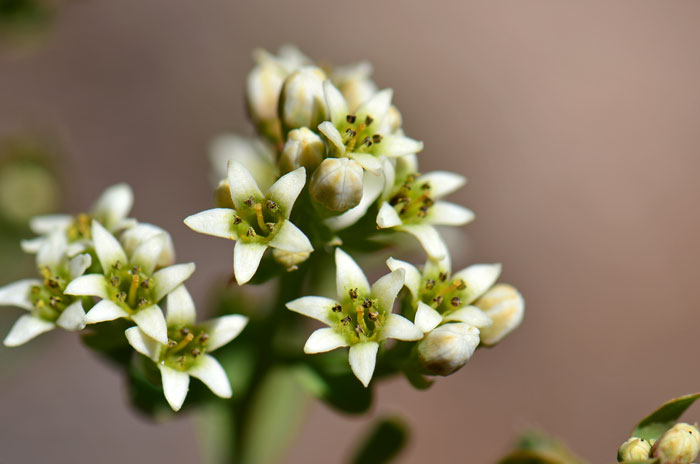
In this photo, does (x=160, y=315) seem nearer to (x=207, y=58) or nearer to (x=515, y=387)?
(x=515, y=387)

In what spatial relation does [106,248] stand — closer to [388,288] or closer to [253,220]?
[253,220]

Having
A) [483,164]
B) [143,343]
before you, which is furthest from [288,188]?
[483,164]

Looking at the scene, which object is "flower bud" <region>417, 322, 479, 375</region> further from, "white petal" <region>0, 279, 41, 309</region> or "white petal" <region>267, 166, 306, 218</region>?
"white petal" <region>0, 279, 41, 309</region>

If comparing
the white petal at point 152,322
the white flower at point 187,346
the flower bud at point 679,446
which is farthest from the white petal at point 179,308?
the flower bud at point 679,446

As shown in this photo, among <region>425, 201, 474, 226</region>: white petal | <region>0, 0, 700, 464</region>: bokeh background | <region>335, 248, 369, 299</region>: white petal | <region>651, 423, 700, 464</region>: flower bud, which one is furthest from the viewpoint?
<region>0, 0, 700, 464</region>: bokeh background

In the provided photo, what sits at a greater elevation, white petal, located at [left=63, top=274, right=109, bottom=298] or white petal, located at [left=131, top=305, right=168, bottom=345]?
white petal, located at [left=63, top=274, right=109, bottom=298]

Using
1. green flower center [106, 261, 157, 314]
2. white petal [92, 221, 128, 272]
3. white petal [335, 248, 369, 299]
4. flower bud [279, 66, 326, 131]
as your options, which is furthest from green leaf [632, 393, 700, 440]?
white petal [92, 221, 128, 272]

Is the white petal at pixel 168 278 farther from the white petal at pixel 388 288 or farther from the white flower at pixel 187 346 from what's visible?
the white petal at pixel 388 288
